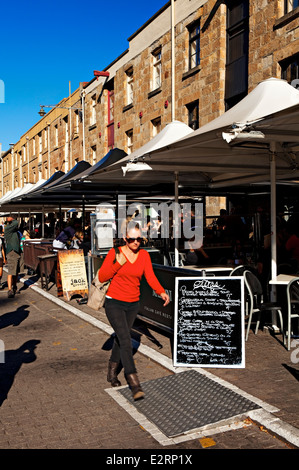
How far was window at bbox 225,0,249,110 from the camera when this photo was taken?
675 inches

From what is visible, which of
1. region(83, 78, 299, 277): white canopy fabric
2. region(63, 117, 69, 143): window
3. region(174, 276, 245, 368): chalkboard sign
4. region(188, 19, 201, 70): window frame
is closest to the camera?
region(83, 78, 299, 277): white canopy fabric

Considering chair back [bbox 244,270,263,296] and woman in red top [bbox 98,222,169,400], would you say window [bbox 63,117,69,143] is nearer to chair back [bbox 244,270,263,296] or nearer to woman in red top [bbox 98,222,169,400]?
chair back [bbox 244,270,263,296]

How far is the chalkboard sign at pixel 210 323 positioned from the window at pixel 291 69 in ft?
34.5

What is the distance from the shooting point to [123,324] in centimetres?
540

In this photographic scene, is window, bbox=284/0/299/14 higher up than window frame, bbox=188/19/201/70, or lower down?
lower down

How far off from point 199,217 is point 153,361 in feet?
39.4

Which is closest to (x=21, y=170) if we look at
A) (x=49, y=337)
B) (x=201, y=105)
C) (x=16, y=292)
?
(x=201, y=105)

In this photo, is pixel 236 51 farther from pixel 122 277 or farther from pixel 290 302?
pixel 122 277

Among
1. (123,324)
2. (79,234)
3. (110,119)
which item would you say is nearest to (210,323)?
(123,324)

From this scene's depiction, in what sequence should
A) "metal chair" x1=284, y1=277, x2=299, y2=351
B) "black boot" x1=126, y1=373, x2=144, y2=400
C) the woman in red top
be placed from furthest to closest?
"metal chair" x1=284, y1=277, x2=299, y2=351 < the woman in red top < "black boot" x1=126, y1=373, x2=144, y2=400

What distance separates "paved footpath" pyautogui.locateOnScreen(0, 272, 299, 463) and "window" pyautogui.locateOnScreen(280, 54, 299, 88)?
397 inches

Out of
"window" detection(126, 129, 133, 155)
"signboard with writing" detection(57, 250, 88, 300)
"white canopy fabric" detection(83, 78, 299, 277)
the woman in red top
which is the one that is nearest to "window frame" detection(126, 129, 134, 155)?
"window" detection(126, 129, 133, 155)

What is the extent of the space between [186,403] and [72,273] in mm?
7362

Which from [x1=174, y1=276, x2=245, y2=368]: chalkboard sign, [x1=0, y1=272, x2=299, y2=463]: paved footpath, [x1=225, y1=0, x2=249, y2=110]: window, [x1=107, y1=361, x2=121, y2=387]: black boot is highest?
[x1=225, y1=0, x2=249, y2=110]: window
